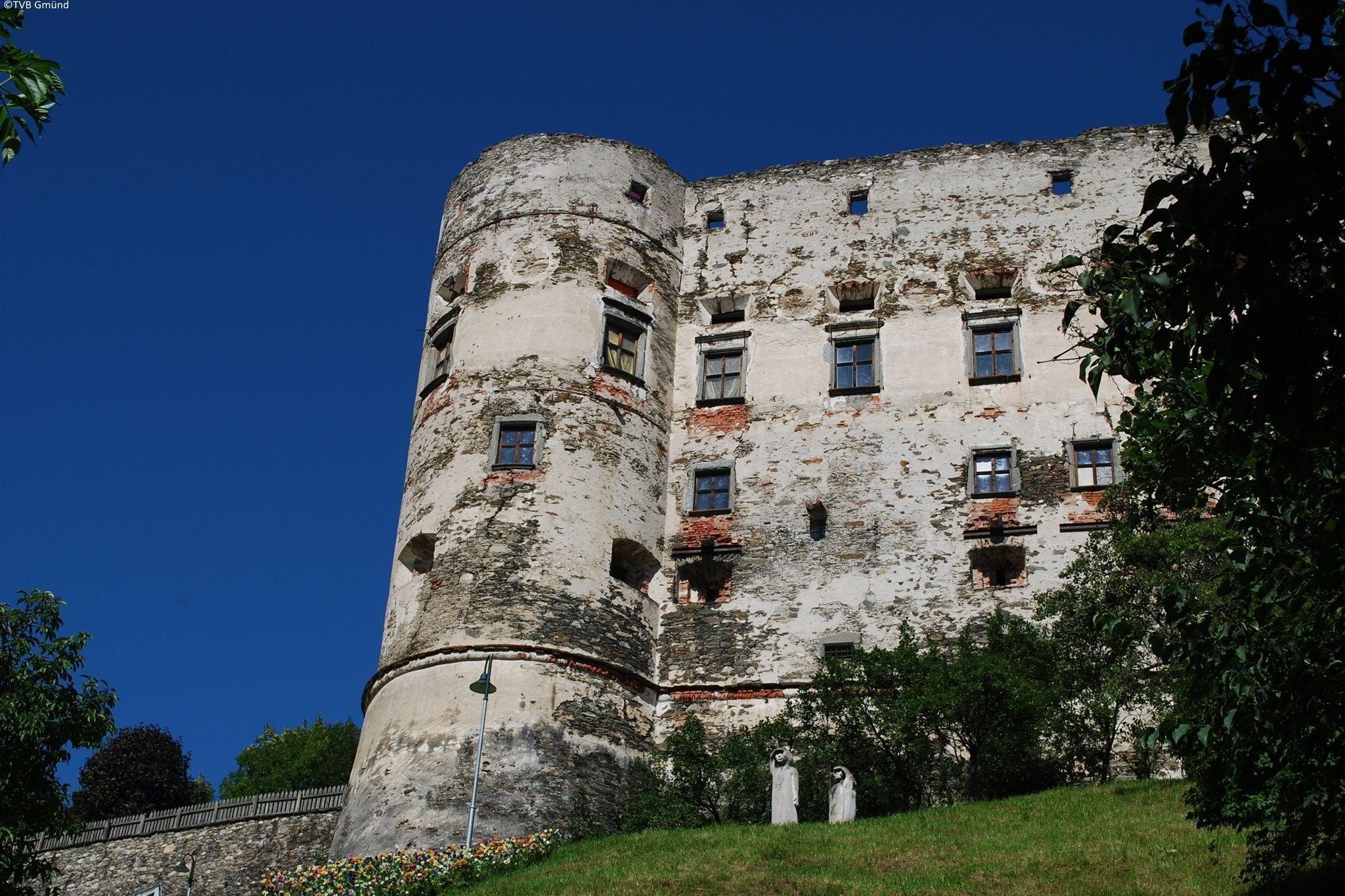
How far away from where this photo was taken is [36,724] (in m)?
21.3

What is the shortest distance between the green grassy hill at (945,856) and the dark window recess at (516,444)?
28.7ft

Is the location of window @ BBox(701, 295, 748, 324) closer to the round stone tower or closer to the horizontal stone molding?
the round stone tower

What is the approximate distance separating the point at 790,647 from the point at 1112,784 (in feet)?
22.3

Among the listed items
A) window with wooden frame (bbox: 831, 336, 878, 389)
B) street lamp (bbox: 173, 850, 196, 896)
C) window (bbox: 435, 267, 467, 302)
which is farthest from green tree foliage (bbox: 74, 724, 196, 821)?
window with wooden frame (bbox: 831, 336, 878, 389)

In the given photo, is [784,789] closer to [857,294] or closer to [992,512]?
[992,512]

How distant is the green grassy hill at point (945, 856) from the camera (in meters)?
17.2

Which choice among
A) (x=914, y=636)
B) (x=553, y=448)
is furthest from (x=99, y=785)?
(x=914, y=636)

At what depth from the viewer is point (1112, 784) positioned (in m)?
23.7

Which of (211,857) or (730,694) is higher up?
(730,694)

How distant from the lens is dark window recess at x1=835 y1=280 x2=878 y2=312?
109 ft

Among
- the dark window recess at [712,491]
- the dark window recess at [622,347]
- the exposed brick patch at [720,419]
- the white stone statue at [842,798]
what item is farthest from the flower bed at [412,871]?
the dark window recess at [622,347]

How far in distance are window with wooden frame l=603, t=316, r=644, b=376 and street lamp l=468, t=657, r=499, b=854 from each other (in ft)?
25.1

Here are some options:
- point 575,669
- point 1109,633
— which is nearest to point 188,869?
point 575,669

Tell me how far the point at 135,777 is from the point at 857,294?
2163 centimetres
